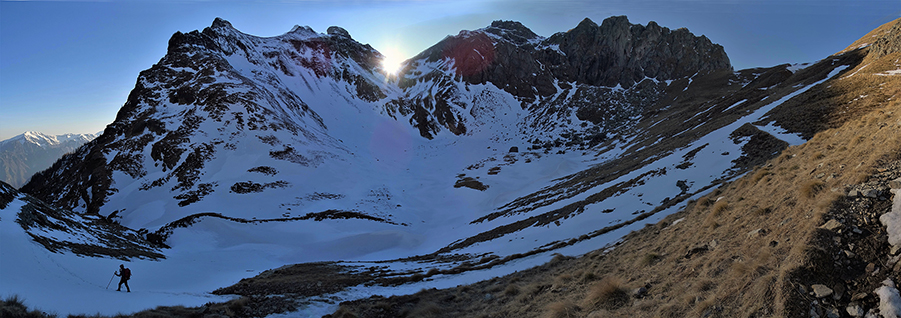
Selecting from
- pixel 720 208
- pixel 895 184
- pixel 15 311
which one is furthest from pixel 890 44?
pixel 15 311

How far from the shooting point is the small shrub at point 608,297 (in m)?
6.93

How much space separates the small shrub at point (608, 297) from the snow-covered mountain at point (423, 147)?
299 inches

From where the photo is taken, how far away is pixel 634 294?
22.9 ft

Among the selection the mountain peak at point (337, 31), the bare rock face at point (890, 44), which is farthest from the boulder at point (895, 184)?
the mountain peak at point (337, 31)

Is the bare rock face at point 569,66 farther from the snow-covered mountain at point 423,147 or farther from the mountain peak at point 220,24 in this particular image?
the mountain peak at point 220,24

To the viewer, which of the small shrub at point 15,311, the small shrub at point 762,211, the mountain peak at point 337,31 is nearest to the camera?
the small shrub at point 762,211

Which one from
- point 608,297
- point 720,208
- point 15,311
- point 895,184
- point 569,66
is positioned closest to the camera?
point 895,184

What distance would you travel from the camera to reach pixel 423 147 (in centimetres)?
10306

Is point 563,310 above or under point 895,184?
under

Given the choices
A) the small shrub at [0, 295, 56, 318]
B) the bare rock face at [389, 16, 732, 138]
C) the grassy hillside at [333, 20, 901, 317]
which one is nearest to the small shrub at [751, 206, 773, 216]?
the grassy hillside at [333, 20, 901, 317]

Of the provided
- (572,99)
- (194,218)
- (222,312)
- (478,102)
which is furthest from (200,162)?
(572,99)

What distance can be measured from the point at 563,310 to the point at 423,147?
96.7 m

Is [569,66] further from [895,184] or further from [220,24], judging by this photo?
[895,184]

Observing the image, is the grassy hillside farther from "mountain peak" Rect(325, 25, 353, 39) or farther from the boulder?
"mountain peak" Rect(325, 25, 353, 39)
